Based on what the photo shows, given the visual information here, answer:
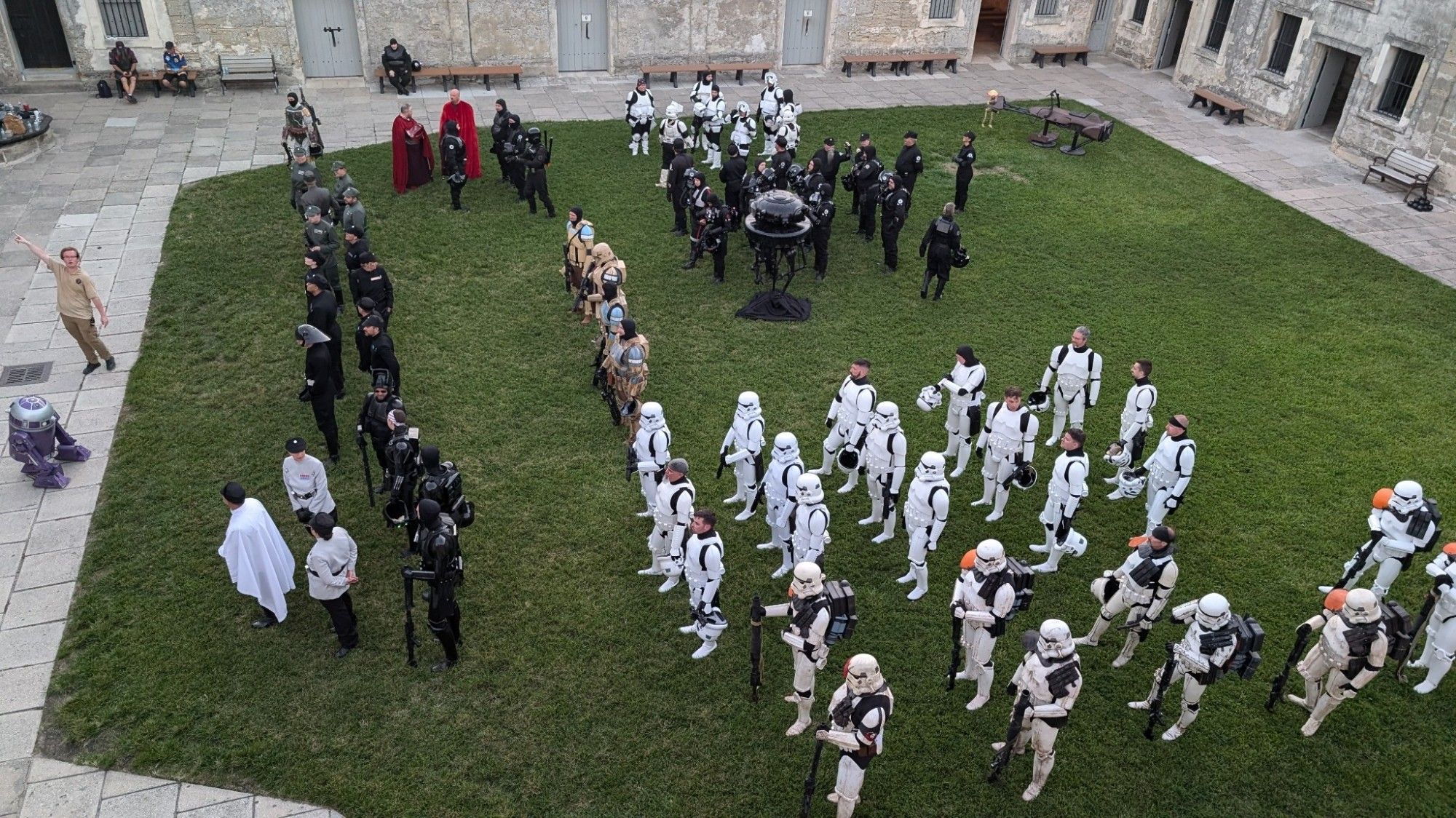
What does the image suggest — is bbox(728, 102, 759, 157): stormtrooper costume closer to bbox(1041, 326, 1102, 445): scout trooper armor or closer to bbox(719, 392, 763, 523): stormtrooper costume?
bbox(1041, 326, 1102, 445): scout trooper armor

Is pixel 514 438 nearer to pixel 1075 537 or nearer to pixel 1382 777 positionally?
pixel 1075 537

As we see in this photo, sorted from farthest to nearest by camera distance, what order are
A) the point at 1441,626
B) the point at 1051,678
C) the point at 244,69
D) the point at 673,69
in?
1. the point at 673,69
2. the point at 244,69
3. the point at 1441,626
4. the point at 1051,678

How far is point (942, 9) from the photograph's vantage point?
27516 mm

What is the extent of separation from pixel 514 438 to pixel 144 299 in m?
7.09

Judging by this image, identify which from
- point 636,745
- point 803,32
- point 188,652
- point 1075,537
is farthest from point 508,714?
point 803,32

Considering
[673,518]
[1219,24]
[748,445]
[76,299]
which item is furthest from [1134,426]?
[1219,24]

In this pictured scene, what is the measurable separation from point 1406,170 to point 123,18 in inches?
1072

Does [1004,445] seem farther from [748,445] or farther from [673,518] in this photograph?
[673,518]

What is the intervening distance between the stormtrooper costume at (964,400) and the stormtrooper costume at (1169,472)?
1997 millimetres

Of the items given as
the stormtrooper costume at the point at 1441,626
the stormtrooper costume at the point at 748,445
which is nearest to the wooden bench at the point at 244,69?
the stormtrooper costume at the point at 748,445

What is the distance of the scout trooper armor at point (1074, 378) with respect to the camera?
12.7 meters

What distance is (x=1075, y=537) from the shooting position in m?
11.1

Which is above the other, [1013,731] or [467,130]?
[467,130]

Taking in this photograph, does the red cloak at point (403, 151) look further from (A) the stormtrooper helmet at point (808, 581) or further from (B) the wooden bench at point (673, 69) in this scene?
(A) the stormtrooper helmet at point (808, 581)
